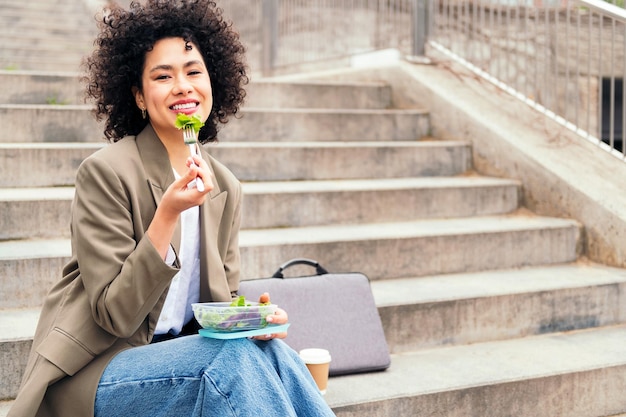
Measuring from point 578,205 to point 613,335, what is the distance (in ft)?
3.00

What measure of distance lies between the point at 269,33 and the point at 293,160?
10.8ft

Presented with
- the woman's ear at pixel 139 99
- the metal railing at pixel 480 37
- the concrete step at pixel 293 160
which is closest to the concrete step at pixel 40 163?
the concrete step at pixel 293 160

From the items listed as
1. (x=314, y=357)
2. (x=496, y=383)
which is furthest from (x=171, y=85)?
(x=496, y=383)

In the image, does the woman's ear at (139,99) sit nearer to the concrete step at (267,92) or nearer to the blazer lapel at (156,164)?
the blazer lapel at (156,164)

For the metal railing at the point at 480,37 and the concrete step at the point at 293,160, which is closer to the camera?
the concrete step at the point at 293,160

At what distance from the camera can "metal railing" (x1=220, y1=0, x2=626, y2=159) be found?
4823mm

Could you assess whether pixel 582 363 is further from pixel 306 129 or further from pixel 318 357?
pixel 306 129

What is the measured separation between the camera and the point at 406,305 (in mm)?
3396

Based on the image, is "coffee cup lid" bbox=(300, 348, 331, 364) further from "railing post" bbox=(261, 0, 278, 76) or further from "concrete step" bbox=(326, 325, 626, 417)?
"railing post" bbox=(261, 0, 278, 76)

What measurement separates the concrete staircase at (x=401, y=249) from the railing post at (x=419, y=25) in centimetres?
87

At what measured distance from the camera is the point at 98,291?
1.94m

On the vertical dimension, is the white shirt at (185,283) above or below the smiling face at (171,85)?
below

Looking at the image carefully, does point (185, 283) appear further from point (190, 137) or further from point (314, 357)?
point (314, 357)

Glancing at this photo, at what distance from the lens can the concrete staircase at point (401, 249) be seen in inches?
122
